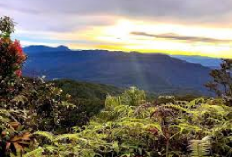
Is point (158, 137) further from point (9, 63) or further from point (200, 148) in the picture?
point (9, 63)

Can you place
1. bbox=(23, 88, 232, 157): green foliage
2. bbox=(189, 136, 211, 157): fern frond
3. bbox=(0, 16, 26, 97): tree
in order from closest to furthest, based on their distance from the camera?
bbox=(189, 136, 211, 157): fern frond < bbox=(23, 88, 232, 157): green foliage < bbox=(0, 16, 26, 97): tree

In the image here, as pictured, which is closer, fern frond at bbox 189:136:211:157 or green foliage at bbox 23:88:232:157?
fern frond at bbox 189:136:211:157

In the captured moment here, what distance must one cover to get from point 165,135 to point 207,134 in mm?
338

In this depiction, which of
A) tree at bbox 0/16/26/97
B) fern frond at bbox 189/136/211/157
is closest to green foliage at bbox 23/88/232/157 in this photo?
fern frond at bbox 189/136/211/157

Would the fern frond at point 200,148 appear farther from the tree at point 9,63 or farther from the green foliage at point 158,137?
the tree at point 9,63

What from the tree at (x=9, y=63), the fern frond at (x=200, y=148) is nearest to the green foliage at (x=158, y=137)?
the fern frond at (x=200, y=148)

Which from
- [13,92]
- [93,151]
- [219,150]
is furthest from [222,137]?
[13,92]

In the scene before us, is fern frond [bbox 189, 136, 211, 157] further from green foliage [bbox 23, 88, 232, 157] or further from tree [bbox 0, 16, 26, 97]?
tree [bbox 0, 16, 26, 97]

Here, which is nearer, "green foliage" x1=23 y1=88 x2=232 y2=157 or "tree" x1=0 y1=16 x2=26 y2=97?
"green foliage" x1=23 y1=88 x2=232 y2=157

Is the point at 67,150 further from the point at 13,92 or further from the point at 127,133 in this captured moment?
the point at 13,92

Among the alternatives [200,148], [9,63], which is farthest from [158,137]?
[9,63]

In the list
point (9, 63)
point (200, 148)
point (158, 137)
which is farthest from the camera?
point (9, 63)

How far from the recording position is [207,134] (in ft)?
10.8

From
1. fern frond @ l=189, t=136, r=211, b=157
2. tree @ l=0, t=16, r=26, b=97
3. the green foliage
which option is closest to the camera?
fern frond @ l=189, t=136, r=211, b=157
